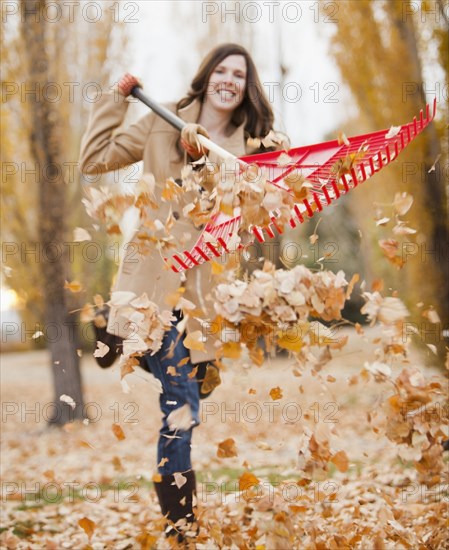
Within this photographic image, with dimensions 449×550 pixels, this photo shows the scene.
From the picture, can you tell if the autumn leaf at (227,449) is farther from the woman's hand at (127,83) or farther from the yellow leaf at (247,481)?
the woman's hand at (127,83)

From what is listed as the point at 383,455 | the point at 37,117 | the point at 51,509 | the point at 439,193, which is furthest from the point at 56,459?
the point at 439,193

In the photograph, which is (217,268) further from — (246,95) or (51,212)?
(51,212)

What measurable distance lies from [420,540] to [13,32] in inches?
204

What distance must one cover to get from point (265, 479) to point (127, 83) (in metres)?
1.63

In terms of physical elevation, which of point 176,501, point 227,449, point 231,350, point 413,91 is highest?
point 413,91

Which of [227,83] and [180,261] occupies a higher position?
[227,83]

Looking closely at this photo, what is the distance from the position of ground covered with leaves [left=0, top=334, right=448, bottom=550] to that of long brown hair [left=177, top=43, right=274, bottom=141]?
3.20ft

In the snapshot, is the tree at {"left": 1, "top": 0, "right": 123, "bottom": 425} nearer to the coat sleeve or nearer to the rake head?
the coat sleeve

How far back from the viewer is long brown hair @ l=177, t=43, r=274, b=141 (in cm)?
245

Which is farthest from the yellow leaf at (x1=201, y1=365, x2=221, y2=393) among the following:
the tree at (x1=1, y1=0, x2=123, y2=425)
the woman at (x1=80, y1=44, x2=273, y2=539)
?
the tree at (x1=1, y1=0, x2=123, y2=425)

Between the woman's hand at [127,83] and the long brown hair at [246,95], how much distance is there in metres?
0.22

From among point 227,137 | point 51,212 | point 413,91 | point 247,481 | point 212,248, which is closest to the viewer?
point 247,481

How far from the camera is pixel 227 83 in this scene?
94.9 inches

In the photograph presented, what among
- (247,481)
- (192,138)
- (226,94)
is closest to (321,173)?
(192,138)
